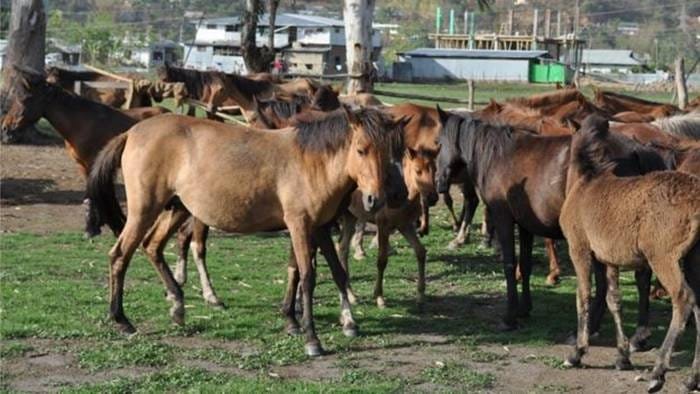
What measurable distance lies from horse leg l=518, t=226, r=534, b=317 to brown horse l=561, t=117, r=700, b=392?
1689 mm

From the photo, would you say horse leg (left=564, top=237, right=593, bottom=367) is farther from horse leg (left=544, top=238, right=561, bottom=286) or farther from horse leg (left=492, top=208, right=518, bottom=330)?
horse leg (left=544, top=238, right=561, bottom=286)

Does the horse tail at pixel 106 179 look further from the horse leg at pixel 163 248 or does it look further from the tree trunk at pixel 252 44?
the tree trunk at pixel 252 44

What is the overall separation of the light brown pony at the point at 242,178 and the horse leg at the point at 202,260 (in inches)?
36.4

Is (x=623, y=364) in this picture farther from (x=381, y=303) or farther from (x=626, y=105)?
(x=626, y=105)

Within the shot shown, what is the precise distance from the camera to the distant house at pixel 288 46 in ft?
221

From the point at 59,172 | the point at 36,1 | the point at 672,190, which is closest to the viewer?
the point at 672,190

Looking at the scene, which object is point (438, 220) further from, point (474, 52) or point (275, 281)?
point (474, 52)

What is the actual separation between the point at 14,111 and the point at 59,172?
7.22 meters

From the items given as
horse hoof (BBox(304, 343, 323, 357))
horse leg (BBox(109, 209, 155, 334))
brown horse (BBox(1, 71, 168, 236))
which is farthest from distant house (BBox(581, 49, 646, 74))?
horse hoof (BBox(304, 343, 323, 357))

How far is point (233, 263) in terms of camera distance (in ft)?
43.4

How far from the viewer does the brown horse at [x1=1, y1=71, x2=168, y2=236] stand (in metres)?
12.9

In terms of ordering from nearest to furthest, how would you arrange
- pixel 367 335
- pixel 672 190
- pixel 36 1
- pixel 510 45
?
1. pixel 672 190
2. pixel 367 335
3. pixel 36 1
4. pixel 510 45

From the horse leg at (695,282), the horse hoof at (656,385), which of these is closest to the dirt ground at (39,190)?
the horse hoof at (656,385)

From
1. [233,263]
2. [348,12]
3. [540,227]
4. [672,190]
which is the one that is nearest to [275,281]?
[233,263]
